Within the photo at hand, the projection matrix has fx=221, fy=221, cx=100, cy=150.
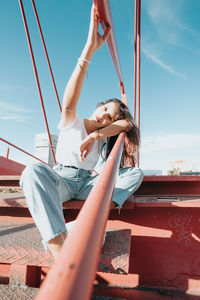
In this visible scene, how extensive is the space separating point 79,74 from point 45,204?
681 mm

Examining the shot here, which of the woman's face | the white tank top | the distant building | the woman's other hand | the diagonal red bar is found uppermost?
the distant building

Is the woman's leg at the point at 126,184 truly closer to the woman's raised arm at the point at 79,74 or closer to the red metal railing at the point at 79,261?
the woman's raised arm at the point at 79,74

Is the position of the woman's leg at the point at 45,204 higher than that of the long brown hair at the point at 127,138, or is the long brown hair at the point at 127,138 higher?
the long brown hair at the point at 127,138

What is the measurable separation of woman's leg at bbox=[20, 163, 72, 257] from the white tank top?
0.34m

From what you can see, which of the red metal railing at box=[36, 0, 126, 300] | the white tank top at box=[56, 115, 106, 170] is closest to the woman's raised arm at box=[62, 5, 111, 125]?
the white tank top at box=[56, 115, 106, 170]

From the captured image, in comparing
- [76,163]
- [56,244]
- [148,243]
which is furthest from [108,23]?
[148,243]

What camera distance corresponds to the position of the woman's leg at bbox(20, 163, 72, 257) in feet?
3.06

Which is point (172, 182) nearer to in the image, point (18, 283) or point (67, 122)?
point (67, 122)

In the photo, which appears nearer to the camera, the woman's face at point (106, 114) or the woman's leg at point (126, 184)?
the woman's leg at point (126, 184)

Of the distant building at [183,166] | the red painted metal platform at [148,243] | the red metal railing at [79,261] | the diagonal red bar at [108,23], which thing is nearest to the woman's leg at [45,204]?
the red painted metal platform at [148,243]

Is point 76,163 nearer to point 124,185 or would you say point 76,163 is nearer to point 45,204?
point 124,185

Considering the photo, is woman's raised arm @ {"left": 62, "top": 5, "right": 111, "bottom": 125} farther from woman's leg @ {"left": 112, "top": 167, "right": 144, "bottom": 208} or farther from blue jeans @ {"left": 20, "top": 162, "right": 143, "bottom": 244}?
woman's leg @ {"left": 112, "top": 167, "right": 144, "bottom": 208}

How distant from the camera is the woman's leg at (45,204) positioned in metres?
0.93

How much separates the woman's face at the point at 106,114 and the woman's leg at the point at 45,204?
0.64 metres
